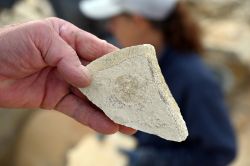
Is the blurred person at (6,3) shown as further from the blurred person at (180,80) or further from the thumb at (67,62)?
the thumb at (67,62)

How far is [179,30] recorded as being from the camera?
2666 mm

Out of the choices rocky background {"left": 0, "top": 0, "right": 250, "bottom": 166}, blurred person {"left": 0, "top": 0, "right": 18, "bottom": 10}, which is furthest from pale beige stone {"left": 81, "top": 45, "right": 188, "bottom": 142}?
blurred person {"left": 0, "top": 0, "right": 18, "bottom": 10}

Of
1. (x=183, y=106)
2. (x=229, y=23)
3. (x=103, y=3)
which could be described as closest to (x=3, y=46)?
(x=183, y=106)

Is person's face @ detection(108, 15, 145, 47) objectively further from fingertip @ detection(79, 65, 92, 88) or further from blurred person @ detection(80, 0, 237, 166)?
fingertip @ detection(79, 65, 92, 88)

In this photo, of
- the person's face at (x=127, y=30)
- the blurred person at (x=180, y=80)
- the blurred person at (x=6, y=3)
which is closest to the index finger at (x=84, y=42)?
the blurred person at (x=180, y=80)

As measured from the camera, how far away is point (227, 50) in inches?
189

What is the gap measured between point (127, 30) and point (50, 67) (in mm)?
1185

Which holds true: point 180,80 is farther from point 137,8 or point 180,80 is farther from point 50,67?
point 50,67

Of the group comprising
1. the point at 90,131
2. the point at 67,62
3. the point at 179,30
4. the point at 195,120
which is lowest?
the point at 90,131

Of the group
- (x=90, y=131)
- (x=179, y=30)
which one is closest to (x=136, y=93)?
(x=179, y=30)

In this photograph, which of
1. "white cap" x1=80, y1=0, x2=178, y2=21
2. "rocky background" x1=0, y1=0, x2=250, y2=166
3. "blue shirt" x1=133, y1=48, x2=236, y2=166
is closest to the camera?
"blue shirt" x1=133, y1=48, x2=236, y2=166

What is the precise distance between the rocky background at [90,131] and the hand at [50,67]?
1.42 m

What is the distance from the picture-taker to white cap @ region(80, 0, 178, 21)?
8.67ft

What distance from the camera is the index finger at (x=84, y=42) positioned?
58.0 inches
